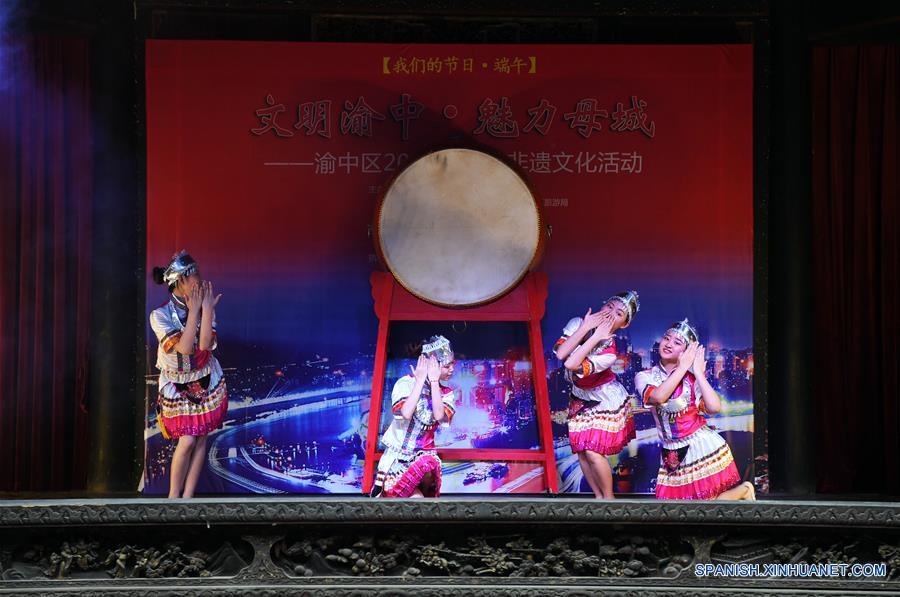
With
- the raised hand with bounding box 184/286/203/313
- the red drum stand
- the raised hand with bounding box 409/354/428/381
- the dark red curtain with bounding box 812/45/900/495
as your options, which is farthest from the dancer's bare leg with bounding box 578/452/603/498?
the raised hand with bounding box 184/286/203/313

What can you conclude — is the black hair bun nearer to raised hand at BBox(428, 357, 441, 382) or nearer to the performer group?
the performer group

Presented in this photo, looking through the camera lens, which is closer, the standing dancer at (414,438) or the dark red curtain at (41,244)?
the standing dancer at (414,438)

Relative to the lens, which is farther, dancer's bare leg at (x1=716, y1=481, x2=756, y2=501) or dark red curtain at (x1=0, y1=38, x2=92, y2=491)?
dark red curtain at (x1=0, y1=38, x2=92, y2=491)

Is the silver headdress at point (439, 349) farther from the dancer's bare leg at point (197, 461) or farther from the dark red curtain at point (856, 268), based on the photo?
the dark red curtain at point (856, 268)

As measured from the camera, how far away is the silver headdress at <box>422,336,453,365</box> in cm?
550

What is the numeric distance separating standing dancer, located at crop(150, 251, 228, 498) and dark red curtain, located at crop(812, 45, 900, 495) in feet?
8.71

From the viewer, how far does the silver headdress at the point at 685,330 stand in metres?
5.48

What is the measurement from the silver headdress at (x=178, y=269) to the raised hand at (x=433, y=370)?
1.10 meters

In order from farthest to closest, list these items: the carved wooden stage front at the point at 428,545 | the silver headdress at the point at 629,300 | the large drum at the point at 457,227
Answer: the silver headdress at the point at 629,300 < the large drum at the point at 457,227 < the carved wooden stage front at the point at 428,545

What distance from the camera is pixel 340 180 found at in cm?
A: 551

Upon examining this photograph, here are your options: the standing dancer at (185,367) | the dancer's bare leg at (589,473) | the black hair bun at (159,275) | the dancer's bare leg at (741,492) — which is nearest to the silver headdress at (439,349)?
the dancer's bare leg at (589,473)

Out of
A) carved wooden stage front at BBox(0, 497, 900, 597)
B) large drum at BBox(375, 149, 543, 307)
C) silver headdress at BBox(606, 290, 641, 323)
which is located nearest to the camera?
carved wooden stage front at BBox(0, 497, 900, 597)

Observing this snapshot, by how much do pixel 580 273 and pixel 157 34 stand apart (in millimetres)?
2101

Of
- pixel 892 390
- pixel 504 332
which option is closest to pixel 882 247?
pixel 892 390
